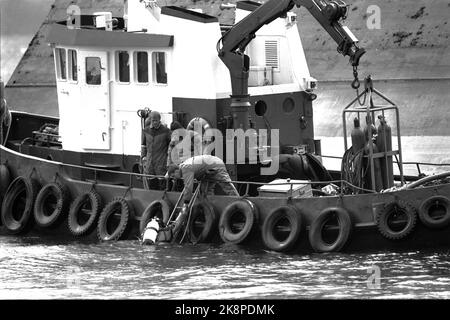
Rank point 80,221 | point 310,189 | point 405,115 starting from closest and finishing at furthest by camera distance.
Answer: point 310,189, point 80,221, point 405,115

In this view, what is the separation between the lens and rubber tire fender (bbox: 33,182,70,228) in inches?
786

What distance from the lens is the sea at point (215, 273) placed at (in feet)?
53.3

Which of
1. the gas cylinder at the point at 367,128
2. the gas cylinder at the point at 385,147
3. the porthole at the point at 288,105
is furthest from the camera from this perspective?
the porthole at the point at 288,105

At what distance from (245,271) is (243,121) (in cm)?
261

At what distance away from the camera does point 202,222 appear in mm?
18656

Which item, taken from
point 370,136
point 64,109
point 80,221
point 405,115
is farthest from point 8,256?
point 405,115

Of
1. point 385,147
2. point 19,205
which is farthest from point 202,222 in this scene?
point 19,205

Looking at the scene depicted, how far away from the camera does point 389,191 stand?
17.4 metres

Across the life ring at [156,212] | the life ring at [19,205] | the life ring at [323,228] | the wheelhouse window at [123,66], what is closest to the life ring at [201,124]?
the life ring at [156,212]

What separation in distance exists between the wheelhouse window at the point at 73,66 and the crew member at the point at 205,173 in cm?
273

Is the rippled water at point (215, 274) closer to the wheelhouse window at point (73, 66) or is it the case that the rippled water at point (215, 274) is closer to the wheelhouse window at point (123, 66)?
the wheelhouse window at point (123, 66)

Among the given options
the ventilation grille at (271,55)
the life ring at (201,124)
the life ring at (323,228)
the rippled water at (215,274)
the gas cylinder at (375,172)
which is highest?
the ventilation grille at (271,55)

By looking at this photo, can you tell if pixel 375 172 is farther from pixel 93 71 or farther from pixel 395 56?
pixel 395 56

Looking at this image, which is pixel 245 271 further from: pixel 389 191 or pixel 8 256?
pixel 8 256
